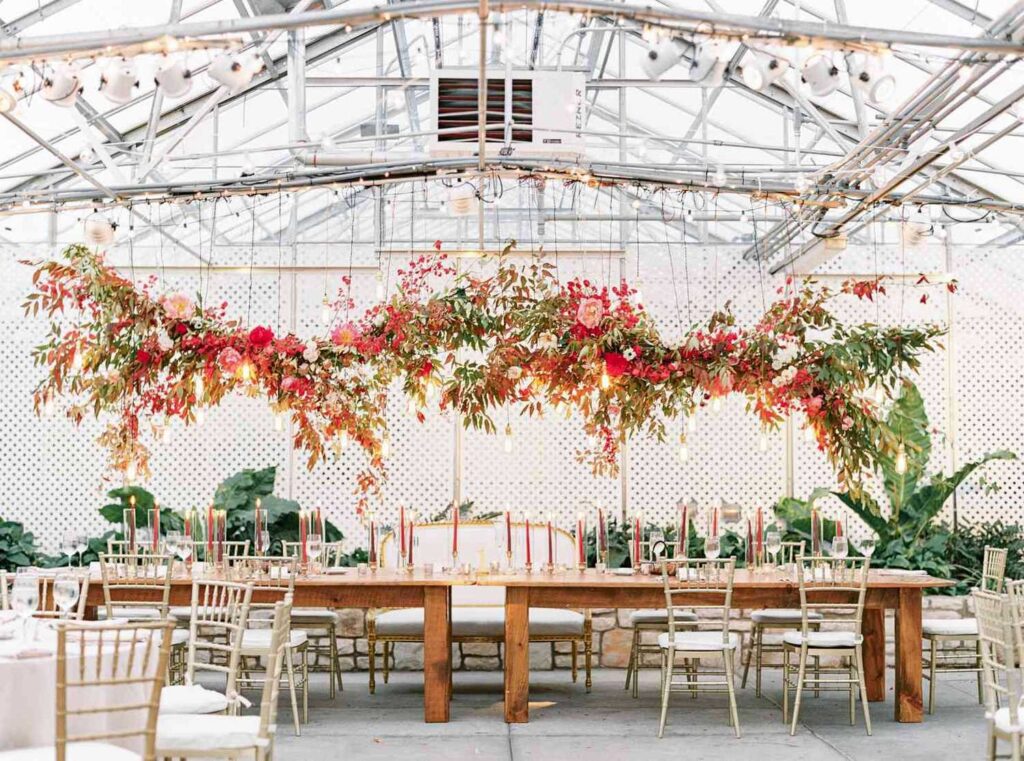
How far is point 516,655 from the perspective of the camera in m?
6.43

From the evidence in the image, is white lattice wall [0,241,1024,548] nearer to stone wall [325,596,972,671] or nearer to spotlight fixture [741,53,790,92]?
stone wall [325,596,972,671]

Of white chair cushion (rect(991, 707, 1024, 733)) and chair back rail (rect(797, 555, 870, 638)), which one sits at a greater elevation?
chair back rail (rect(797, 555, 870, 638))

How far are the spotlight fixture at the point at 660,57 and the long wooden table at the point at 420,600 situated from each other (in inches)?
117

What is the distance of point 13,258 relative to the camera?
10.4 metres

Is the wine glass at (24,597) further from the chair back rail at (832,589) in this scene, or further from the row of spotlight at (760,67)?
the chair back rail at (832,589)

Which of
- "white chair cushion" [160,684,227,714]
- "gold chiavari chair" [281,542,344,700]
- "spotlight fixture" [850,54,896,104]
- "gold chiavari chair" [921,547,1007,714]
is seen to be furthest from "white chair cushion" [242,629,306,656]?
"spotlight fixture" [850,54,896,104]

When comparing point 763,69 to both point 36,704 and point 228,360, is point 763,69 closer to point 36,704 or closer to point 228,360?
point 228,360

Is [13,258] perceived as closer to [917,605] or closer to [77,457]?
[77,457]

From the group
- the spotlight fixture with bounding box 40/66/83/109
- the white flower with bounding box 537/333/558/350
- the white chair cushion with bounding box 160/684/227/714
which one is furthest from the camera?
the white flower with bounding box 537/333/558/350

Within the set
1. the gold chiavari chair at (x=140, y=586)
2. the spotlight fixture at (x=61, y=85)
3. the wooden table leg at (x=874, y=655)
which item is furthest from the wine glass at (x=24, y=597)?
the wooden table leg at (x=874, y=655)

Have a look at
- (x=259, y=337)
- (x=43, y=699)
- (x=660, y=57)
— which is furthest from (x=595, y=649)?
(x=43, y=699)

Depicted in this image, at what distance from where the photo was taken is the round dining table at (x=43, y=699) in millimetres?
3961

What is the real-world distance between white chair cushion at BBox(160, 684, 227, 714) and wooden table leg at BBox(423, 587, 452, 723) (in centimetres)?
180

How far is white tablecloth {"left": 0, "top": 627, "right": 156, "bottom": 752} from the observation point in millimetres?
3957
